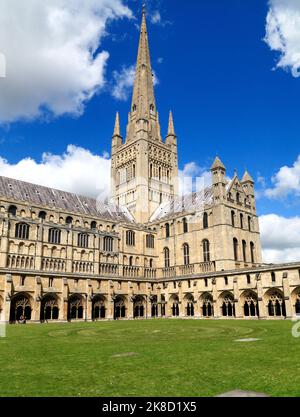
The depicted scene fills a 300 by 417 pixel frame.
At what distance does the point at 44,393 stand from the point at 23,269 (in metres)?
41.1

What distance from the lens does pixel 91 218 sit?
6169 cm

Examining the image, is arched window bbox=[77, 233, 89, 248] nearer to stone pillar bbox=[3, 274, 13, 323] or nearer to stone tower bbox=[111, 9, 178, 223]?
stone pillar bbox=[3, 274, 13, 323]

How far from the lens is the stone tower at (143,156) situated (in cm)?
7725

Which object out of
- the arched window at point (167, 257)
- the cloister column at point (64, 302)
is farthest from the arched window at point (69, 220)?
the arched window at point (167, 257)

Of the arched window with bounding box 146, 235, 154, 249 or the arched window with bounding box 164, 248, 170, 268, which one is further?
the arched window with bounding box 146, 235, 154, 249

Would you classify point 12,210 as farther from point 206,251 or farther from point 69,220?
point 206,251

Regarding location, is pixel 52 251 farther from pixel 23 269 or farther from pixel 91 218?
pixel 91 218

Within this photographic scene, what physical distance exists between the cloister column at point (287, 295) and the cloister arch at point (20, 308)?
32704mm

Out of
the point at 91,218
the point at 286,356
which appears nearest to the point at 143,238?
the point at 91,218

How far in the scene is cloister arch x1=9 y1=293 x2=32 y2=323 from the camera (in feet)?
149

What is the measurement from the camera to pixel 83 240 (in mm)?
57969

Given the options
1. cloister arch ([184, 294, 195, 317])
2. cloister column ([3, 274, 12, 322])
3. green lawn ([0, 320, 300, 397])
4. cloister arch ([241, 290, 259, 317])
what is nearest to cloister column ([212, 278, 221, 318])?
cloister arch ([241, 290, 259, 317])

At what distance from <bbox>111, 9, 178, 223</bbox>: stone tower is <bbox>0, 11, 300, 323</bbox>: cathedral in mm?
741

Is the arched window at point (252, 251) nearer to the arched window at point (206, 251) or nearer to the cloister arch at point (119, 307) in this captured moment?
the arched window at point (206, 251)
